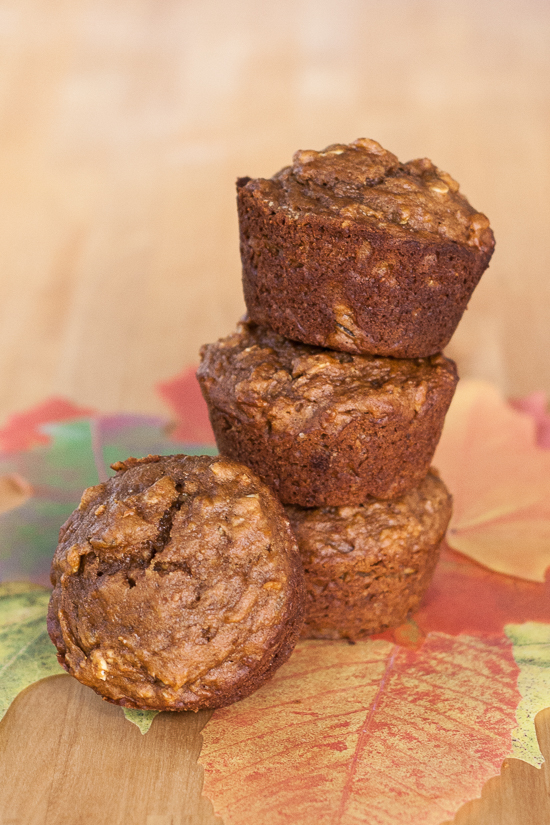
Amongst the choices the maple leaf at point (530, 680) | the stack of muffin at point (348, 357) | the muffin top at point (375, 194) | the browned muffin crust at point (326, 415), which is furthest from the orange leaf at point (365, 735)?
the muffin top at point (375, 194)

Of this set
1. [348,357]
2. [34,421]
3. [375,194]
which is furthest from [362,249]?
[34,421]

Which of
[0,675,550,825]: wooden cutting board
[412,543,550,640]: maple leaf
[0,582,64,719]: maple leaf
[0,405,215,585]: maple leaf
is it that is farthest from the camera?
[0,405,215,585]: maple leaf

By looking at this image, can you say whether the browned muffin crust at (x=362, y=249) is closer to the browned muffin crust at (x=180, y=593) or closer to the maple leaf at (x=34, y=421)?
the browned muffin crust at (x=180, y=593)

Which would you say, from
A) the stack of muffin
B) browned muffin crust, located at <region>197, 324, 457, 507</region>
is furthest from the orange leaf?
browned muffin crust, located at <region>197, 324, 457, 507</region>

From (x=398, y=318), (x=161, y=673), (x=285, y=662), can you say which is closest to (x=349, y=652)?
(x=285, y=662)

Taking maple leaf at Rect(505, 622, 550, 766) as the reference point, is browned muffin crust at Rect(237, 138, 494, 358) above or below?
above

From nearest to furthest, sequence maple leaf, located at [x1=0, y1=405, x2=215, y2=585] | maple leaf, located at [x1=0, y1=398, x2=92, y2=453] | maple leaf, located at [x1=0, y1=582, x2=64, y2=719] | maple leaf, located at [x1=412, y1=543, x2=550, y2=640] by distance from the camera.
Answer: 1. maple leaf, located at [x1=0, y1=582, x2=64, y2=719]
2. maple leaf, located at [x1=412, y1=543, x2=550, y2=640]
3. maple leaf, located at [x1=0, y1=405, x2=215, y2=585]
4. maple leaf, located at [x1=0, y1=398, x2=92, y2=453]

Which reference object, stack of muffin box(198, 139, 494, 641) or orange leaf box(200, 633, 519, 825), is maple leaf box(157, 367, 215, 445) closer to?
stack of muffin box(198, 139, 494, 641)
